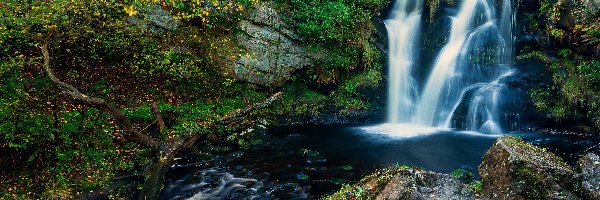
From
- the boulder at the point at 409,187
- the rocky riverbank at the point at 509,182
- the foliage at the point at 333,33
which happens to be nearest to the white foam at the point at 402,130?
the foliage at the point at 333,33

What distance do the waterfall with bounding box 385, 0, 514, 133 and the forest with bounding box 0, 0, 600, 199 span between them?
61mm

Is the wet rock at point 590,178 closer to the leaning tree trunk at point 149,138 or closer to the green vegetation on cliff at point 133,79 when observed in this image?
the green vegetation on cliff at point 133,79

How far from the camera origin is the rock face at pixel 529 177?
514 centimetres

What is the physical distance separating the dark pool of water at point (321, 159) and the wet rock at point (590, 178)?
184 inches

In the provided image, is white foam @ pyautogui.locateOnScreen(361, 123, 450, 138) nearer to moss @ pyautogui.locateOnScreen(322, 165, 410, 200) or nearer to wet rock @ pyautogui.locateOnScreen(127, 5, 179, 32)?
wet rock @ pyautogui.locateOnScreen(127, 5, 179, 32)

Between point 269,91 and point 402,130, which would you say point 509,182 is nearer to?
point 402,130

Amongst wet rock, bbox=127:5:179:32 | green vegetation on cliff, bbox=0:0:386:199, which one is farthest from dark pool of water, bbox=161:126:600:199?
A: wet rock, bbox=127:5:179:32

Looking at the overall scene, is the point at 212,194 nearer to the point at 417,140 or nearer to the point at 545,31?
the point at 417,140

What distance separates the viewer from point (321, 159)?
36.5 feet

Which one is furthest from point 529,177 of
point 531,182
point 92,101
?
point 92,101

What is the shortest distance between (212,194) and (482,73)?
13.1 m

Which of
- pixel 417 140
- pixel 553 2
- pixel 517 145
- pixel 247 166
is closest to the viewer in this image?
pixel 517 145

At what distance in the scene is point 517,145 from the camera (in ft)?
18.8

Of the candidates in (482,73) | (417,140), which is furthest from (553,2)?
(417,140)
